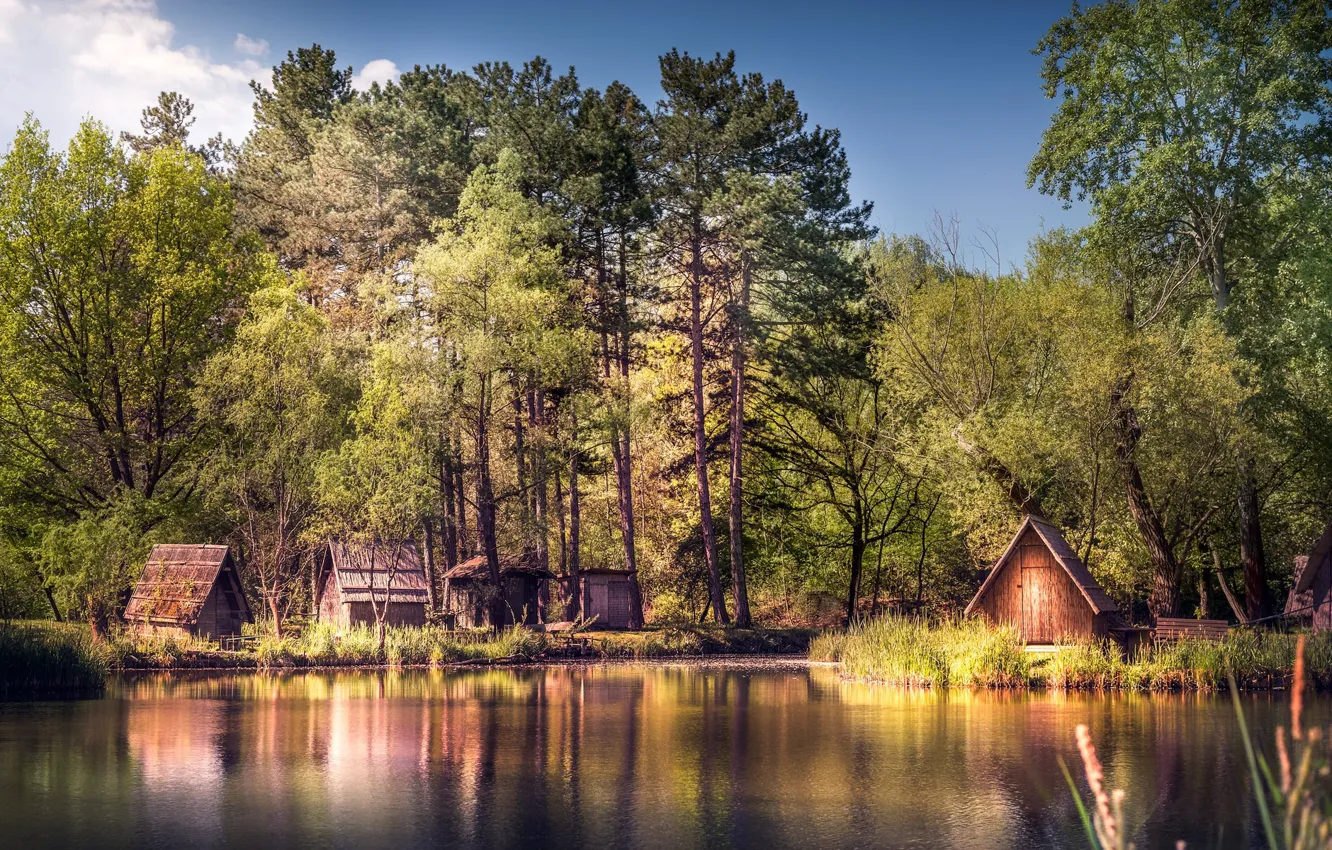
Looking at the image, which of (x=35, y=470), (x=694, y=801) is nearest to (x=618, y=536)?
(x=35, y=470)

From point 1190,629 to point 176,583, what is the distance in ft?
107

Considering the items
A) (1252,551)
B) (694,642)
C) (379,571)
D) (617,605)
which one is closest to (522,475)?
(617,605)

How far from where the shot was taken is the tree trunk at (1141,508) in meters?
40.9

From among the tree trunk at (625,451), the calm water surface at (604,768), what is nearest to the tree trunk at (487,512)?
the tree trunk at (625,451)

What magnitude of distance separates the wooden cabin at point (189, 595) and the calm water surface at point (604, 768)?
1254 centimetres

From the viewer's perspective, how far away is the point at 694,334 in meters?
52.1

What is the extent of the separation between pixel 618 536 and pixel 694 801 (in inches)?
2137

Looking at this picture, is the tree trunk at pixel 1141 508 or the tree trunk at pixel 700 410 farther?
the tree trunk at pixel 700 410

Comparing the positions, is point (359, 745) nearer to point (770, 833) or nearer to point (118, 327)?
point (770, 833)

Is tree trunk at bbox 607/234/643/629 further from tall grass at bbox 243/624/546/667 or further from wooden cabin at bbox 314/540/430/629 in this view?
tall grass at bbox 243/624/546/667

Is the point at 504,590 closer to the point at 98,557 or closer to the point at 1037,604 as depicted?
the point at 98,557

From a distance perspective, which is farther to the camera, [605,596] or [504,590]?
[605,596]

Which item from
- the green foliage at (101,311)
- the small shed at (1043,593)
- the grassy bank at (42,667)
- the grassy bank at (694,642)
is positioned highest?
the green foliage at (101,311)

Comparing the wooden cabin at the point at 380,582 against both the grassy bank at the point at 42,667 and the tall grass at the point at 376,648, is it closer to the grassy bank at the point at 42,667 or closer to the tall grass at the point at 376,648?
the tall grass at the point at 376,648
